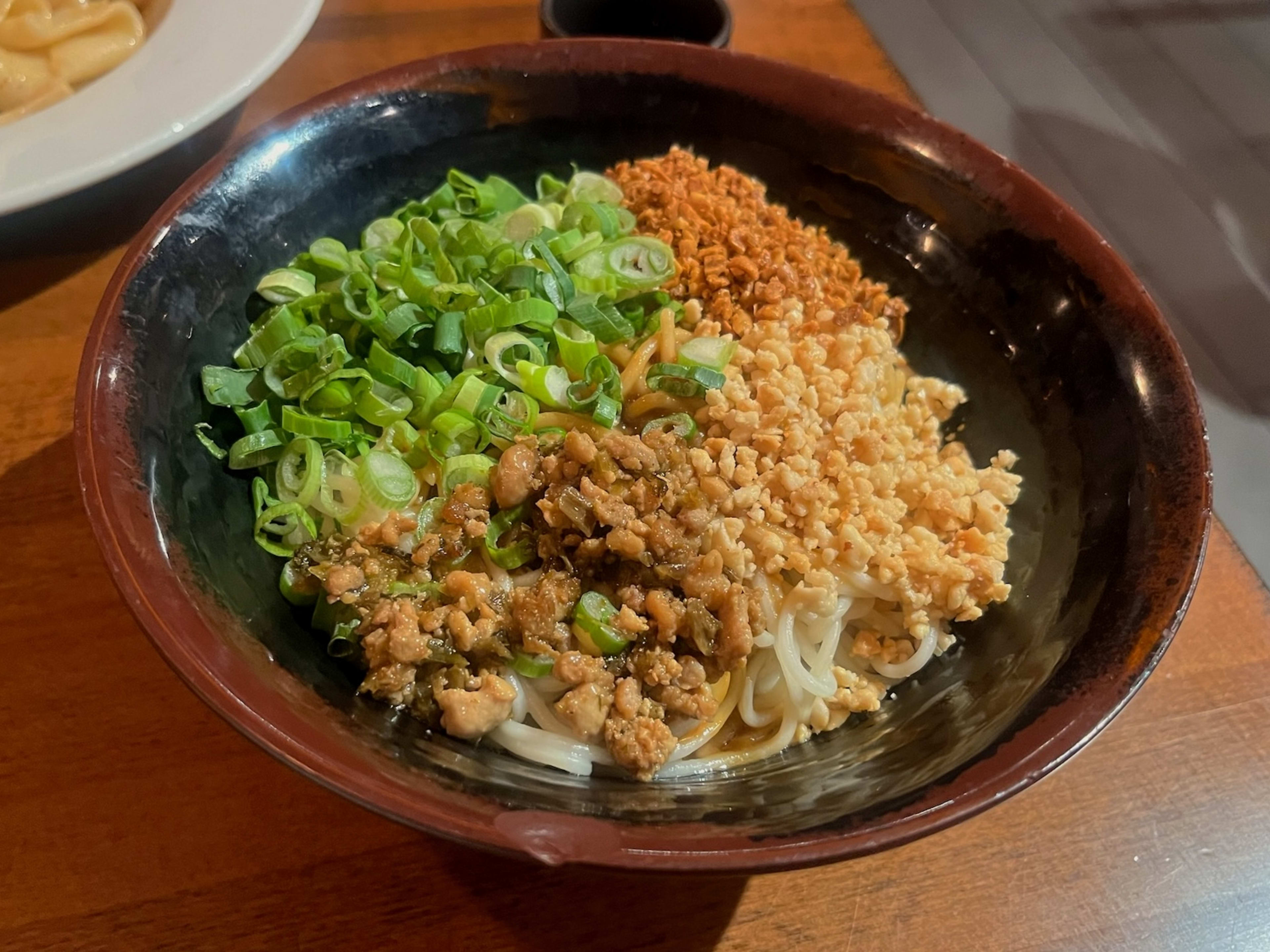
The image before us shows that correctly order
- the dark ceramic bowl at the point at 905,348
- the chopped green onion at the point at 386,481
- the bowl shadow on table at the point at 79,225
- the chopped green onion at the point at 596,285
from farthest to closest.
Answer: the bowl shadow on table at the point at 79,225, the chopped green onion at the point at 596,285, the chopped green onion at the point at 386,481, the dark ceramic bowl at the point at 905,348

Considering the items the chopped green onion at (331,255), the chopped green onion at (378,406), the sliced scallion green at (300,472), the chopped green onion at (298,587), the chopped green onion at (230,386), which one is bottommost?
the chopped green onion at (298,587)

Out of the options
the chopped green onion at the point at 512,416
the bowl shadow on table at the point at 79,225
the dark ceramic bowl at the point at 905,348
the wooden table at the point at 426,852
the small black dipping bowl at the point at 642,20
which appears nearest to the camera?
the dark ceramic bowl at the point at 905,348

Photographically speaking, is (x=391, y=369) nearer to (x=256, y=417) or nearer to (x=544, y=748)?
(x=256, y=417)

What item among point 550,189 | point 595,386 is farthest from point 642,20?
point 595,386

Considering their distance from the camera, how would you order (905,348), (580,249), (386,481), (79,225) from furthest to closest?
(79,225), (905,348), (580,249), (386,481)

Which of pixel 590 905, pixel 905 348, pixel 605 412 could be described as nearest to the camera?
pixel 590 905

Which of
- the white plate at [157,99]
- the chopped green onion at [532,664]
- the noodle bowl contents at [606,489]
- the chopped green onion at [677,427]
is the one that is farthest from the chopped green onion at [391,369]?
the white plate at [157,99]

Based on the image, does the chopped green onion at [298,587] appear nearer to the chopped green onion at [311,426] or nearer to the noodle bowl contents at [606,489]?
the noodle bowl contents at [606,489]
